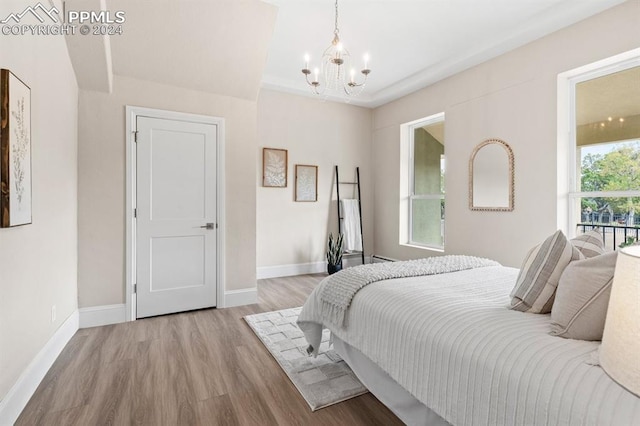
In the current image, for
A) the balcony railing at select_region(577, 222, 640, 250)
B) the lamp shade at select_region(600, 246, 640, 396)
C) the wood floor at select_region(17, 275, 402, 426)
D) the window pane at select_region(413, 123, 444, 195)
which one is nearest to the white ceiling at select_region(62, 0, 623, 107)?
the window pane at select_region(413, 123, 444, 195)

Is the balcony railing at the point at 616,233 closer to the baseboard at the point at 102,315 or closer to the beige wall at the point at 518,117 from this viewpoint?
the beige wall at the point at 518,117

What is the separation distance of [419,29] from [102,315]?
4115 millimetres

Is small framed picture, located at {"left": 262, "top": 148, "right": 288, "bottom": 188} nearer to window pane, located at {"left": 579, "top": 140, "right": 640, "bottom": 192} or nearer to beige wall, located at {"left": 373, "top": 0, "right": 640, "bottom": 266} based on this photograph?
beige wall, located at {"left": 373, "top": 0, "right": 640, "bottom": 266}

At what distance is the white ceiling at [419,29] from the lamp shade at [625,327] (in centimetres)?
293

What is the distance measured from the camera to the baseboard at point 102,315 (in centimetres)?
285

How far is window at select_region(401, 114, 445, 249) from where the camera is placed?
14.9 ft

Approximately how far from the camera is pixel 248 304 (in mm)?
3523

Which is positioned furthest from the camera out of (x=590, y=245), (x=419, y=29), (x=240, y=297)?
(x=240, y=297)

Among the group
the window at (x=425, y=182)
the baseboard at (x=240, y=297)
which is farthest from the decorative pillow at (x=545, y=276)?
the window at (x=425, y=182)

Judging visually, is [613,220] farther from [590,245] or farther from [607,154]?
[590,245]

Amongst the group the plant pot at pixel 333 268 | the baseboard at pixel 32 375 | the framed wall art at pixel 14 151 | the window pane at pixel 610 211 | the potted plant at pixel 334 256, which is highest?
the framed wall art at pixel 14 151

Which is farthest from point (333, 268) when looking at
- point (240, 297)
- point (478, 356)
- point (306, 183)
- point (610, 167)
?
point (478, 356)

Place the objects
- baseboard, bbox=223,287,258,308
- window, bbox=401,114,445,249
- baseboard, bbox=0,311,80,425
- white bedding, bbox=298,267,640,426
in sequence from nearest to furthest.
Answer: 1. white bedding, bbox=298,267,640,426
2. baseboard, bbox=0,311,80,425
3. baseboard, bbox=223,287,258,308
4. window, bbox=401,114,445,249

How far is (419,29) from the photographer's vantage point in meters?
3.29
